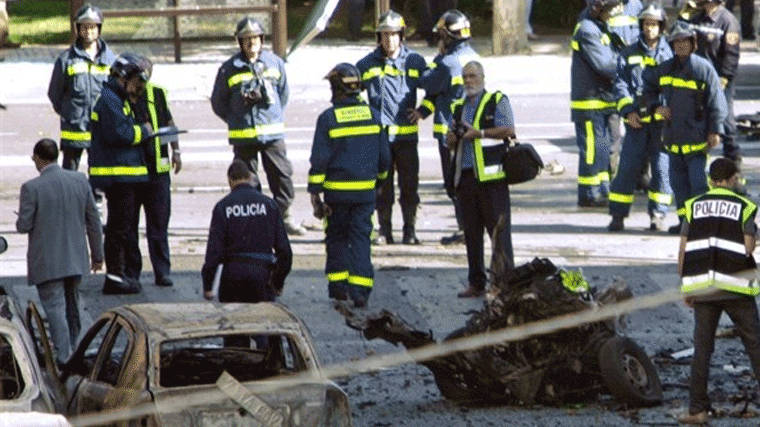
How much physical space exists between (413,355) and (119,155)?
13.2ft

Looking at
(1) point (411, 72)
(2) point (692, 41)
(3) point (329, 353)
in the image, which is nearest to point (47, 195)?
(3) point (329, 353)

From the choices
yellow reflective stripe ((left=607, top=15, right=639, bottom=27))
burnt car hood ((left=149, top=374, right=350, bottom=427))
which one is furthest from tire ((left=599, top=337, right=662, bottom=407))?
yellow reflective stripe ((left=607, top=15, right=639, bottom=27))

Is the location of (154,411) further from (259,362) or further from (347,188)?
(347,188)

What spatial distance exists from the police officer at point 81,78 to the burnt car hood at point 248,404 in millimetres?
7655

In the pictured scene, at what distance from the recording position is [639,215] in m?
17.5

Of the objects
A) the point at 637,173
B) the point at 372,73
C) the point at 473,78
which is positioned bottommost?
the point at 637,173

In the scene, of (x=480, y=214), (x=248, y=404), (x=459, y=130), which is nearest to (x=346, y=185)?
(x=459, y=130)

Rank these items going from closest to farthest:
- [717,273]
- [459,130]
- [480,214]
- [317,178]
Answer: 1. [717,273]
2. [317,178]
3. [459,130]
4. [480,214]

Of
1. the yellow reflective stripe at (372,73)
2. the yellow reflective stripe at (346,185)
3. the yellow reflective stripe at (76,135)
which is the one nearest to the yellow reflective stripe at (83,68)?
the yellow reflective stripe at (76,135)

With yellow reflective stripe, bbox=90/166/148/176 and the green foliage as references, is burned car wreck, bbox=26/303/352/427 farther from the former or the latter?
the green foliage

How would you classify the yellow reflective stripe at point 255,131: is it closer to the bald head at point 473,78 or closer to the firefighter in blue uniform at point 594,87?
the bald head at point 473,78

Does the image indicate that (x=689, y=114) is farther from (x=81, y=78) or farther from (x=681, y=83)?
(x=81, y=78)

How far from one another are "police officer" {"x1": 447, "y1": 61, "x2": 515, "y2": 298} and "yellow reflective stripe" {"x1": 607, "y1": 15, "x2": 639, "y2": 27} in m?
3.88

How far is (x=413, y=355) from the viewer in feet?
36.5
